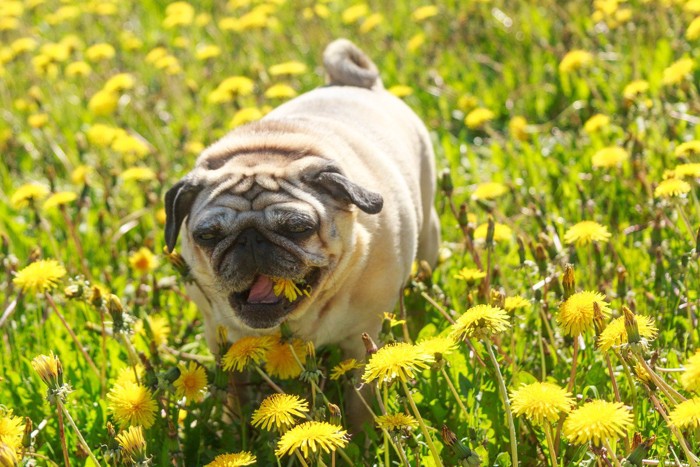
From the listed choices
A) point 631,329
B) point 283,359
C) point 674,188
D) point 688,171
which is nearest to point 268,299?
point 283,359

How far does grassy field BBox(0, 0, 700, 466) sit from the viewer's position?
2.43 meters

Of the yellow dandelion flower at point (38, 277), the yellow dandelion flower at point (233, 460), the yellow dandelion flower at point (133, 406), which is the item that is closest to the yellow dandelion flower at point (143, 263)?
the yellow dandelion flower at point (38, 277)

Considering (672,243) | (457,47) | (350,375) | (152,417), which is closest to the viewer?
(152,417)

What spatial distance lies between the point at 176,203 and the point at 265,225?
43 cm

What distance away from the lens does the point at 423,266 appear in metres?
3.25

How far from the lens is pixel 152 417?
2707mm

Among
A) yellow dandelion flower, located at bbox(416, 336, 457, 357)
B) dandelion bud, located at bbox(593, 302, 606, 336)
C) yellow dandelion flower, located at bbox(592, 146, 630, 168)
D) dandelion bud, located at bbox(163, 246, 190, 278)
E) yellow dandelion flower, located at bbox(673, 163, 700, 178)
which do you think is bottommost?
yellow dandelion flower, located at bbox(592, 146, 630, 168)

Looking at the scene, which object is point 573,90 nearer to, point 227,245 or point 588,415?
point 227,245

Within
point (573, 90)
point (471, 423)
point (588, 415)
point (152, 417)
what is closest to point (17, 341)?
point (152, 417)

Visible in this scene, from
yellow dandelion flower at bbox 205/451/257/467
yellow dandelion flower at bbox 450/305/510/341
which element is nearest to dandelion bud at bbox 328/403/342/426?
yellow dandelion flower at bbox 205/451/257/467

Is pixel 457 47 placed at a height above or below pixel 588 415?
below

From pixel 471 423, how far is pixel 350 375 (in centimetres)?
52

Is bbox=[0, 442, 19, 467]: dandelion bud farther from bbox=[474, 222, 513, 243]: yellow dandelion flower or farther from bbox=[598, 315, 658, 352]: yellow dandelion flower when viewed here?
bbox=[474, 222, 513, 243]: yellow dandelion flower

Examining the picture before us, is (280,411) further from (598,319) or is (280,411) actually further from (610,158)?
(610,158)
